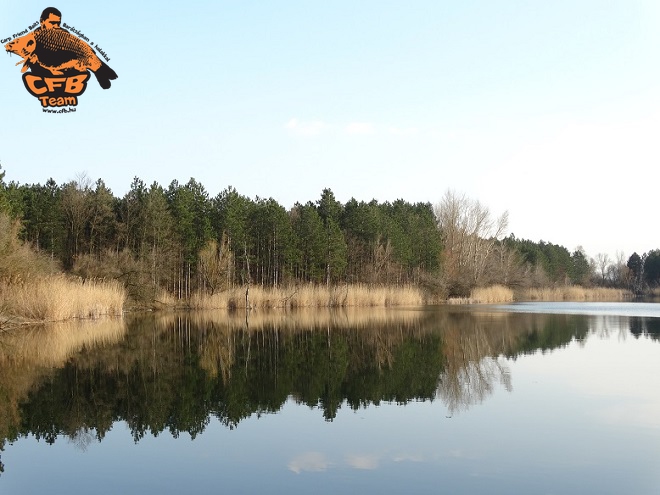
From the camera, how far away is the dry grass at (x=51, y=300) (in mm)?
21367

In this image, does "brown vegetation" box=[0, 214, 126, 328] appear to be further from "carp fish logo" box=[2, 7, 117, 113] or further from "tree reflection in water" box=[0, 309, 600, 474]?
"carp fish logo" box=[2, 7, 117, 113]

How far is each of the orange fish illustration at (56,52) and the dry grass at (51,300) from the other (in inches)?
291

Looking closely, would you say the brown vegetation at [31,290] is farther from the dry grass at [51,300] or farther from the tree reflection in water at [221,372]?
the tree reflection in water at [221,372]

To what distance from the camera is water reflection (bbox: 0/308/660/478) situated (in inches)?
345

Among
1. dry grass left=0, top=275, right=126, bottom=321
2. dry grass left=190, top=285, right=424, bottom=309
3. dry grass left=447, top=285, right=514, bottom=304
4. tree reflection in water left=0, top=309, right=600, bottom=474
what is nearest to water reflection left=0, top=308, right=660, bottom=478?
tree reflection in water left=0, top=309, right=600, bottom=474

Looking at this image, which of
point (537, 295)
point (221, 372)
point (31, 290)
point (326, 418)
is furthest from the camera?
point (537, 295)

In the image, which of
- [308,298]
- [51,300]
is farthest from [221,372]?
[308,298]

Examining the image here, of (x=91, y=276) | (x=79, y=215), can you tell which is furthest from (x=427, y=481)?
(x=79, y=215)

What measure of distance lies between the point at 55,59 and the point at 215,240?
899 inches

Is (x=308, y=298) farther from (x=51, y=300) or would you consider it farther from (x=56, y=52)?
(x=56, y=52)

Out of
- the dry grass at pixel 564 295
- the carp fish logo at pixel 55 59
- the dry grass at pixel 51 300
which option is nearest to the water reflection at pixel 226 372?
the dry grass at pixel 51 300

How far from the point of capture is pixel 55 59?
18344 mm

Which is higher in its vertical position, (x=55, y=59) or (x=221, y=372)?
(x=55, y=59)

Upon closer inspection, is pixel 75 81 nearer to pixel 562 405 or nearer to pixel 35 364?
pixel 35 364
